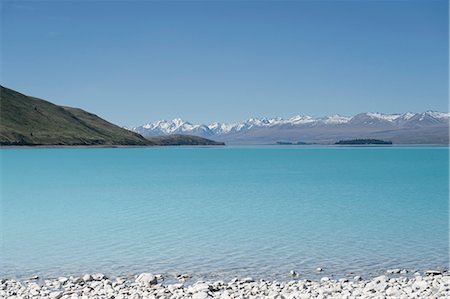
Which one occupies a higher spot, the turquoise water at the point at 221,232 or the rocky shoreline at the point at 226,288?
the rocky shoreline at the point at 226,288

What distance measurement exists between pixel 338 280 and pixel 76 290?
6.99 meters

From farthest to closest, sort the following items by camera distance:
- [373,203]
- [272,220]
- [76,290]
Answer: [373,203] < [272,220] < [76,290]

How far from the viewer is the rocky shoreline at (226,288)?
1402 cm

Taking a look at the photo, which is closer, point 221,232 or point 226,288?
point 226,288

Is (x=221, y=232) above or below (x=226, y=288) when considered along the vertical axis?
below

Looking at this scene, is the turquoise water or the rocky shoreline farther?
the turquoise water

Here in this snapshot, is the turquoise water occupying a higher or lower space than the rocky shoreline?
lower

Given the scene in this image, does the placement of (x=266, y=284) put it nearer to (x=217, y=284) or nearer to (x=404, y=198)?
(x=217, y=284)

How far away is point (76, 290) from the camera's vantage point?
14953 mm

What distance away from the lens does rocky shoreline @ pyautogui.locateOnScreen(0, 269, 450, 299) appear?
46.0 feet

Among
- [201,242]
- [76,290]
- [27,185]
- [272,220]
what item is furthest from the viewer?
[27,185]

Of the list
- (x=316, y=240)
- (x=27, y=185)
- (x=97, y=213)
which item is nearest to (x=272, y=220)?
(x=316, y=240)

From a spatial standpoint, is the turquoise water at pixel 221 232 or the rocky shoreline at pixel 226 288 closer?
the rocky shoreline at pixel 226 288

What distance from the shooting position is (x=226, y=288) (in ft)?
49.6
